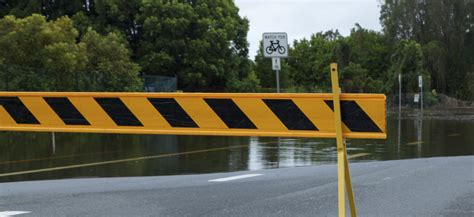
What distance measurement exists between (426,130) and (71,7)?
29.2 meters

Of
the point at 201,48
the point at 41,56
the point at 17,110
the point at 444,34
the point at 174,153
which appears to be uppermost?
the point at 444,34

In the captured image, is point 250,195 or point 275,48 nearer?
point 250,195

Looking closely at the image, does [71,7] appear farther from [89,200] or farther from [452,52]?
[89,200]

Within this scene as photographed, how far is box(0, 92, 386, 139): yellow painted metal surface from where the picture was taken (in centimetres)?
466

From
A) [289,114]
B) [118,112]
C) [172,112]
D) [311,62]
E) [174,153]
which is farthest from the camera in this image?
[311,62]

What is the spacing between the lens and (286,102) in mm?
4973

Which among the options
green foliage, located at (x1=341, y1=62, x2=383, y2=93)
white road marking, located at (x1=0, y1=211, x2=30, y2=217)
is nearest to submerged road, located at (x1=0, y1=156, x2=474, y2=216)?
white road marking, located at (x1=0, y1=211, x2=30, y2=217)

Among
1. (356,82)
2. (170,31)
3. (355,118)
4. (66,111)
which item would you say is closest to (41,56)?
(66,111)

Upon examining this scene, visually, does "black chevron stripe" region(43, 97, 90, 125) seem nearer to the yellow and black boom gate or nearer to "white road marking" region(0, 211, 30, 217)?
the yellow and black boom gate

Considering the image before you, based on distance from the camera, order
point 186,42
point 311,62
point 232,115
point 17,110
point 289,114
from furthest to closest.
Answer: point 311,62, point 186,42, point 17,110, point 232,115, point 289,114

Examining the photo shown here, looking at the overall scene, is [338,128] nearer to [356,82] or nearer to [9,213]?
[9,213]

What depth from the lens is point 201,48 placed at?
3778 centimetres

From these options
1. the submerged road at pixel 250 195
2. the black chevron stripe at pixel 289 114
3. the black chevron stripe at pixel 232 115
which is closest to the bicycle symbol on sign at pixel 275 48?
the submerged road at pixel 250 195

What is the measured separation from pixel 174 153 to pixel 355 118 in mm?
9613
